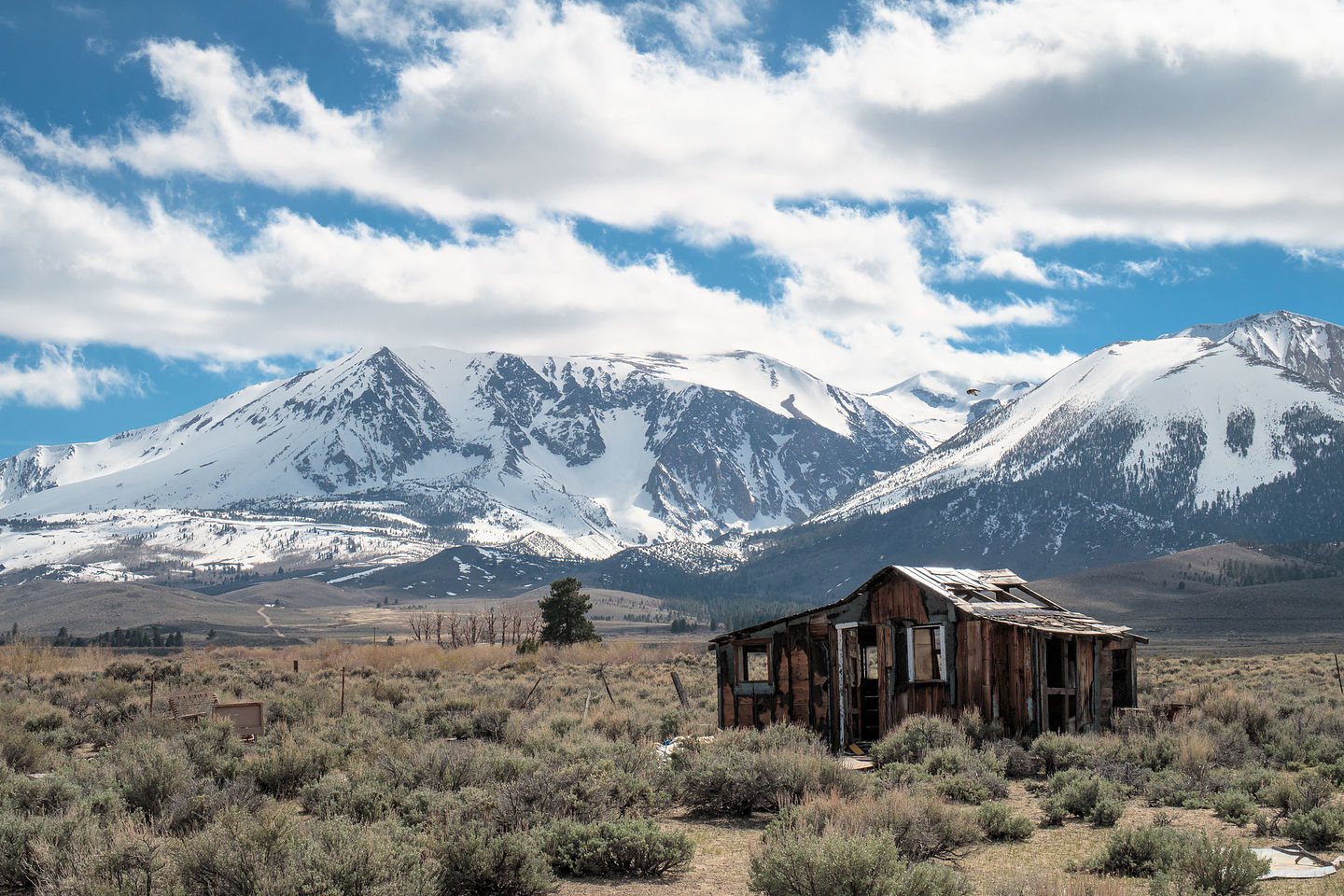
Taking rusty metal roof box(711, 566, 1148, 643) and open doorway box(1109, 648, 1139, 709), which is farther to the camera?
open doorway box(1109, 648, 1139, 709)

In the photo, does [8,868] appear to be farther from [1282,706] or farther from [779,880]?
[1282,706]

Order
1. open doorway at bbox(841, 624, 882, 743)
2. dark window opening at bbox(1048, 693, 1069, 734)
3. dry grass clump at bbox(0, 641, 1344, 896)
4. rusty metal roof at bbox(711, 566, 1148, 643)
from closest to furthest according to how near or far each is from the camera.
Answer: dry grass clump at bbox(0, 641, 1344, 896), dark window opening at bbox(1048, 693, 1069, 734), rusty metal roof at bbox(711, 566, 1148, 643), open doorway at bbox(841, 624, 882, 743)

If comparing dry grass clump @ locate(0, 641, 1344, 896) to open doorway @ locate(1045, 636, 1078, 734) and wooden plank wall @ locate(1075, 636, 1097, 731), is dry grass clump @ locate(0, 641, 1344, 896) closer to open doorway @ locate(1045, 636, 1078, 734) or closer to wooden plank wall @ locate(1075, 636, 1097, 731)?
wooden plank wall @ locate(1075, 636, 1097, 731)

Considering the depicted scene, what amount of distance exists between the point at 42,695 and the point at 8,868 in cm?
1970

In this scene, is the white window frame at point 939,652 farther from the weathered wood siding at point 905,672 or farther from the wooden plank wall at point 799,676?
the wooden plank wall at point 799,676

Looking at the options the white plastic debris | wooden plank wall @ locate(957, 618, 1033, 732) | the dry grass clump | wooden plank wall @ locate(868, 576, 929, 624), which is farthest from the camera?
wooden plank wall @ locate(868, 576, 929, 624)

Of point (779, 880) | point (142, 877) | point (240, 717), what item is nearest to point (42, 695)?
point (240, 717)

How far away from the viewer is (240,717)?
20578 mm

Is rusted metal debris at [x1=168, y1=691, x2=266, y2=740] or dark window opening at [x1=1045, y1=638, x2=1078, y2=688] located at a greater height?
dark window opening at [x1=1045, y1=638, x2=1078, y2=688]

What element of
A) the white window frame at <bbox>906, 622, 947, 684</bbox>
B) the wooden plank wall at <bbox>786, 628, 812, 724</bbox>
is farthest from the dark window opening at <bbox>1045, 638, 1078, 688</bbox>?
the wooden plank wall at <bbox>786, 628, 812, 724</bbox>

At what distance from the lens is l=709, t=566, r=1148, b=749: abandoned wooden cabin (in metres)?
18.2

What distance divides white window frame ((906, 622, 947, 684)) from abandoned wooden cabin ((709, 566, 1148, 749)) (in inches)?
0.8

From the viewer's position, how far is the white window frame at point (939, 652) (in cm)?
1884

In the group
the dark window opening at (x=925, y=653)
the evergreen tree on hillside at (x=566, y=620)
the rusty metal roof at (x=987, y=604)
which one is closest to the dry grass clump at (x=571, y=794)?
the dark window opening at (x=925, y=653)
